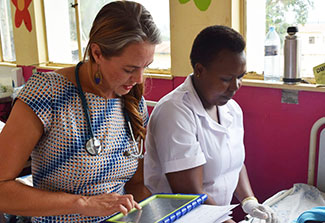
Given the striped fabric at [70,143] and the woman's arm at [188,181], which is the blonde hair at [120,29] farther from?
the woman's arm at [188,181]

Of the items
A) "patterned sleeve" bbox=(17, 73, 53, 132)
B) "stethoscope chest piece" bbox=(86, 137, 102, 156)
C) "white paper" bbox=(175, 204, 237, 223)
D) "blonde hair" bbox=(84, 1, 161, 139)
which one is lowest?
"white paper" bbox=(175, 204, 237, 223)

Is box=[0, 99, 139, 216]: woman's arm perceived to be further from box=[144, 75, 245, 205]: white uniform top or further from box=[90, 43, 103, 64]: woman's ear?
box=[144, 75, 245, 205]: white uniform top

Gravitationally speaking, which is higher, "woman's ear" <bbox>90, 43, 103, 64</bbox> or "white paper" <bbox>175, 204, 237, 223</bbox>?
"woman's ear" <bbox>90, 43, 103, 64</bbox>

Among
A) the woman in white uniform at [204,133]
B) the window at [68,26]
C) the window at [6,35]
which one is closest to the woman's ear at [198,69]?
the woman in white uniform at [204,133]

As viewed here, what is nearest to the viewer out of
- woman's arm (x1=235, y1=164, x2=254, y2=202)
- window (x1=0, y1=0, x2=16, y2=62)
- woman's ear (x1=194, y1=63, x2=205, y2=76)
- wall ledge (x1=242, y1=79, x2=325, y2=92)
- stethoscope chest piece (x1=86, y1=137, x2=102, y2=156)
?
stethoscope chest piece (x1=86, y1=137, x2=102, y2=156)

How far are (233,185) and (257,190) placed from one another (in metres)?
0.67

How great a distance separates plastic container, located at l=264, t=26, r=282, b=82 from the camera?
204 cm

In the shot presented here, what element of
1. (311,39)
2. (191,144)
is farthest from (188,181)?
(311,39)

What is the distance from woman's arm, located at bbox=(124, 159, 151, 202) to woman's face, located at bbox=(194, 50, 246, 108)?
38 cm

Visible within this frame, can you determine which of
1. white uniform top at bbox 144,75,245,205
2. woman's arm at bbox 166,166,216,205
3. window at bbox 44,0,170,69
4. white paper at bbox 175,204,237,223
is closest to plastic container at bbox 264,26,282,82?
white uniform top at bbox 144,75,245,205

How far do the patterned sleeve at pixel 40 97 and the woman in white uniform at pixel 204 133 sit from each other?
47cm

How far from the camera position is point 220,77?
148 cm

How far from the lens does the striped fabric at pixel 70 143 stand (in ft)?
3.67

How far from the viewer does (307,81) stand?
1980 millimetres
